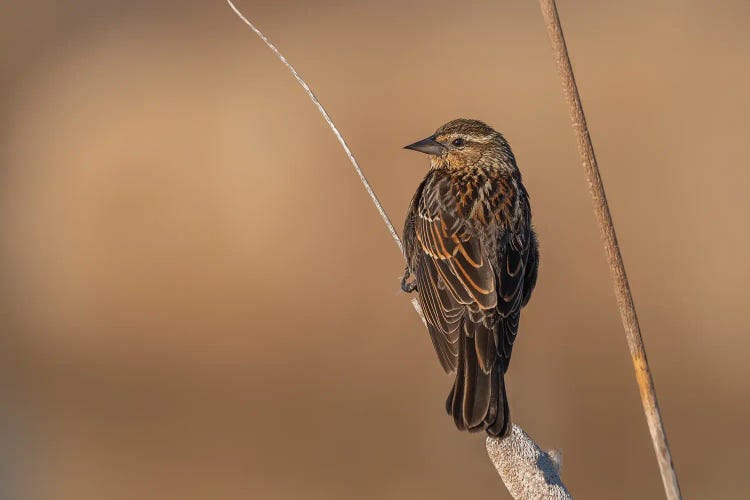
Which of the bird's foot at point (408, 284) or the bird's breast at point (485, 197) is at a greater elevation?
the bird's breast at point (485, 197)

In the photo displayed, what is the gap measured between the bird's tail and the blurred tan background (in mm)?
5560

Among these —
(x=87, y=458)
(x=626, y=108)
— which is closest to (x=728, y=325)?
(x=626, y=108)

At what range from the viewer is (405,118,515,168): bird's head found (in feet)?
15.5

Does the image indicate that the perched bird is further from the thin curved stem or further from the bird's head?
the thin curved stem

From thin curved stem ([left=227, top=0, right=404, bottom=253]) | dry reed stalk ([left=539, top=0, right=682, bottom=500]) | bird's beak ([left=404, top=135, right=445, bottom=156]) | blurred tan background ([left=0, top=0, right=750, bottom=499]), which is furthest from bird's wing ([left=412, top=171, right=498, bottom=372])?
blurred tan background ([left=0, top=0, right=750, bottom=499])

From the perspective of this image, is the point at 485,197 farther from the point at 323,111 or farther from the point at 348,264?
the point at 348,264

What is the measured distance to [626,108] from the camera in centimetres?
1038

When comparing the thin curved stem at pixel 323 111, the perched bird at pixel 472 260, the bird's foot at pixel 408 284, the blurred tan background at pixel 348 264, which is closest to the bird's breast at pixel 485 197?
the perched bird at pixel 472 260

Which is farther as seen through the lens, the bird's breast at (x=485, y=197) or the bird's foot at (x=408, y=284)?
Result: the bird's foot at (x=408, y=284)

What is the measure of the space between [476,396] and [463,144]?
1475 mm

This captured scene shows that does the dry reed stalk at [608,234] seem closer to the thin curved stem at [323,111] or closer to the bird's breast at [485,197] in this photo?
the thin curved stem at [323,111]

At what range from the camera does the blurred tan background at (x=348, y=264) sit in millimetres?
10023

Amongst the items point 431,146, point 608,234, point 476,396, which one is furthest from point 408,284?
point 608,234

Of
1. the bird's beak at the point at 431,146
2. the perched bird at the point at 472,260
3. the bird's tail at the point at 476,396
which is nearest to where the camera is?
the bird's tail at the point at 476,396
